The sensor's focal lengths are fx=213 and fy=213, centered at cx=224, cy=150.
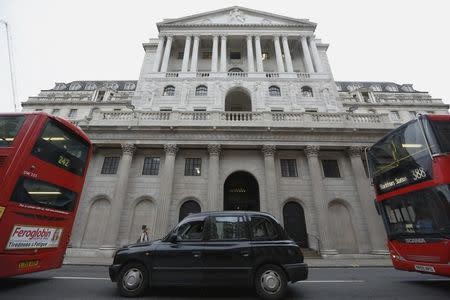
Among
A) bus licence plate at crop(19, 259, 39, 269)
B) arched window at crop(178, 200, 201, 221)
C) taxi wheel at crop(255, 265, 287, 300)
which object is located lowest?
taxi wheel at crop(255, 265, 287, 300)

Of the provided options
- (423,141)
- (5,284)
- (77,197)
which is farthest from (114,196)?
(423,141)

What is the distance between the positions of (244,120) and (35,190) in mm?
13640

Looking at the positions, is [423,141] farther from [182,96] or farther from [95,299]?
[182,96]

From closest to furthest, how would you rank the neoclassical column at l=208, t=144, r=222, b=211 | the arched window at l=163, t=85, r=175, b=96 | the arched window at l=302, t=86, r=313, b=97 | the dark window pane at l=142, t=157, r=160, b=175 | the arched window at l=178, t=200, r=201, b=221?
the neoclassical column at l=208, t=144, r=222, b=211
the arched window at l=178, t=200, r=201, b=221
the dark window pane at l=142, t=157, r=160, b=175
the arched window at l=302, t=86, r=313, b=97
the arched window at l=163, t=85, r=175, b=96

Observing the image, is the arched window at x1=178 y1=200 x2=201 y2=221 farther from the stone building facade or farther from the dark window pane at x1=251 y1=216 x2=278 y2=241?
the dark window pane at x1=251 y1=216 x2=278 y2=241

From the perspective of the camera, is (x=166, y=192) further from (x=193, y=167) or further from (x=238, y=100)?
(x=238, y=100)

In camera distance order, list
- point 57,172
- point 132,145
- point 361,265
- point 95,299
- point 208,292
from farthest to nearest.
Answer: point 132,145, point 361,265, point 57,172, point 208,292, point 95,299

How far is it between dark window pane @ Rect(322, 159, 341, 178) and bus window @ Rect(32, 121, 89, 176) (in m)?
16.0

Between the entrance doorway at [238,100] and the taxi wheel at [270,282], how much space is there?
18.8 metres

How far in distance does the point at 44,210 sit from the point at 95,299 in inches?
125

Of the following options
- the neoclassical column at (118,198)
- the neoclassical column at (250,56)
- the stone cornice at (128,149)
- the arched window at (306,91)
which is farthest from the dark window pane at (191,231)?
the neoclassical column at (250,56)

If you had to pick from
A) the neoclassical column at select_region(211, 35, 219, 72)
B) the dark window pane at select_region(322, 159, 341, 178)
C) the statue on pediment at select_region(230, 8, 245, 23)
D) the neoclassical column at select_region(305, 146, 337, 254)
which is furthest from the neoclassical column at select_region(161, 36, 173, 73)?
the dark window pane at select_region(322, 159, 341, 178)

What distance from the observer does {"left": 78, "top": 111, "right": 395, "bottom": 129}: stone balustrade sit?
55.1ft

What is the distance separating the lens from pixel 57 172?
6668 millimetres
